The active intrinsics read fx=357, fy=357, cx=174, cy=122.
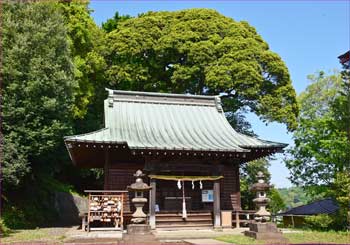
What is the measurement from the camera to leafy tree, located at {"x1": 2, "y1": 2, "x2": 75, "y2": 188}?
15.5m

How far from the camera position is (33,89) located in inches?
632

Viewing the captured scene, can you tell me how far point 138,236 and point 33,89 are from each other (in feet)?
29.9

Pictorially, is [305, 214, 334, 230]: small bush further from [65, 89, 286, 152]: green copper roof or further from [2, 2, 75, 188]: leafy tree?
[2, 2, 75, 188]: leafy tree

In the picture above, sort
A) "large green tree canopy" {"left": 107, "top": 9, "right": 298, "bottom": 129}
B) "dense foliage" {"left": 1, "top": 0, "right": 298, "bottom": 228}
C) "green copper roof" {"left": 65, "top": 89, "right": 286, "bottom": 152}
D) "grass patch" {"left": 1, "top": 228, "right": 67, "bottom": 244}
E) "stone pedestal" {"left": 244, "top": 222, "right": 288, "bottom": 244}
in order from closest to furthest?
"grass patch" {"left": 1, "top": 228, "right": 67, "bottom": 244}, "stone pedestal" {"left": 244, "top": 222, "right": 288, "bottom": 244}, "green copper roof" {"left": 65, "top": 89, "right": 286, "bottom": 152}, "dense foliage" {"left": 1, "top": 0, "right": 298, "bottom": 228}, "large green tree canopy" {"left": 107, "top": 9, "right": 298, "bottom": 129}

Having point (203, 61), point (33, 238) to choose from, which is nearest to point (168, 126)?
point (33, 238)

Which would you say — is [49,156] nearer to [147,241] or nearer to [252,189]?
[147,241]

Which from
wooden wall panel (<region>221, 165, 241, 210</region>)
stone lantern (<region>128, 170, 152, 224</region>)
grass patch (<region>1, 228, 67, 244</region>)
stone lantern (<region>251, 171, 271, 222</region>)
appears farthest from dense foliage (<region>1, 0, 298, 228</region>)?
stone lantern (<region>251, 171, 271, 222</region>)

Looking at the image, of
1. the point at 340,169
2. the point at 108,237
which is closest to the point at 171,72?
the point at 340,169

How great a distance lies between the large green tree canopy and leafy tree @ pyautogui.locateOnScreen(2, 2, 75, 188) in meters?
9.22

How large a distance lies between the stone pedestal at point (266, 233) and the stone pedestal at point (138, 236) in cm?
308

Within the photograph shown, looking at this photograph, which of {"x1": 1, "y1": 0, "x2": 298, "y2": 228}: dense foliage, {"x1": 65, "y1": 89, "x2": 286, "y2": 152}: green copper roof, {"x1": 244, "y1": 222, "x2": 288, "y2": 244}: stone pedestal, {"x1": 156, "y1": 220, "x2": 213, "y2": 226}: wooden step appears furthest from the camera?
{"x1": 1, "y1": 0, "x2": 298, "y2": 228}: dense foliage

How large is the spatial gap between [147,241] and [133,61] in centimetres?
1938

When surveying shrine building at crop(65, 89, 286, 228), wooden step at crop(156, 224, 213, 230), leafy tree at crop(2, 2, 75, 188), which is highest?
leafy tree at crop(2, 2, 75, 188)

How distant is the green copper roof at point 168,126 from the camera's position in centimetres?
1381
